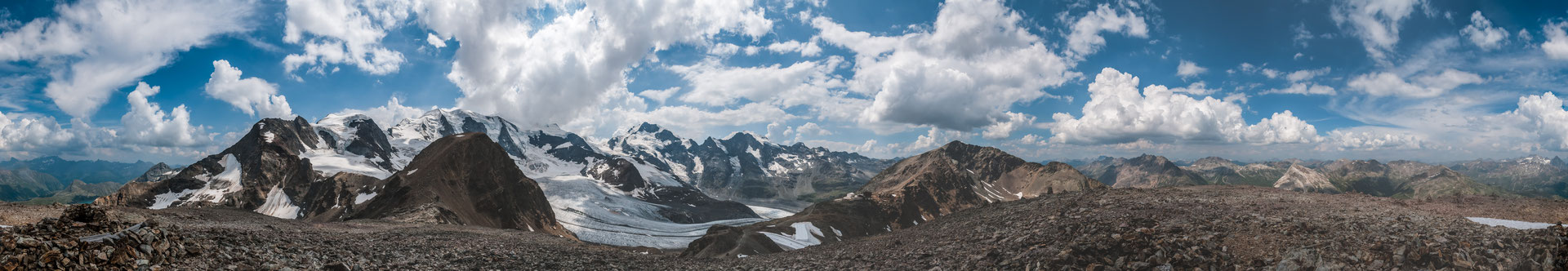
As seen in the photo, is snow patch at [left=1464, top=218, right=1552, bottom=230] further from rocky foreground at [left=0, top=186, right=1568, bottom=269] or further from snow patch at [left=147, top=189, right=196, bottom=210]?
snow patch at [left=147, top=189, right=196, bottom=210]

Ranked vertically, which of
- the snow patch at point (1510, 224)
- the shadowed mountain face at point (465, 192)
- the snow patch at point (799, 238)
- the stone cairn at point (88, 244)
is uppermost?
the shadowed mountain face at point (465, 192)

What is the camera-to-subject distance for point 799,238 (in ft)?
293

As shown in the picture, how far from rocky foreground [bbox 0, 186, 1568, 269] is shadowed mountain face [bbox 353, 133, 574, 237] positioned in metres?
46.2

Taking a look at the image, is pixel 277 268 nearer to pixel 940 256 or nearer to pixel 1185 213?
pixel 940 256

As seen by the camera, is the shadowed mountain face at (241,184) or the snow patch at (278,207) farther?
the snow patch at (278,207)

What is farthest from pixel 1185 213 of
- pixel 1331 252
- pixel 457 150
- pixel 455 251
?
pixel 457 150

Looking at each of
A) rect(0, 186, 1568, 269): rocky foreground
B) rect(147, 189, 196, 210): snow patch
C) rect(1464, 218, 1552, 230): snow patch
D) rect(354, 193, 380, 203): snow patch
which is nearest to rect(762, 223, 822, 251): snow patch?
rect(0, 186, 1568, 269): rocky foreground

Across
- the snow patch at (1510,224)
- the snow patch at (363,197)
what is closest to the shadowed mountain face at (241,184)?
the snow patch at (363,197)

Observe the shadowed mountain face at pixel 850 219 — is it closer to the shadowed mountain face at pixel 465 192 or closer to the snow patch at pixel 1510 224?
the snow patch at pixel 1510 224

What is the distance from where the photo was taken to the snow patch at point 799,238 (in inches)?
3061

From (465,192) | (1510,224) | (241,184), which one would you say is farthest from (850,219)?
(241,184)

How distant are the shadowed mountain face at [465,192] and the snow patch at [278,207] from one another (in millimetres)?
51542

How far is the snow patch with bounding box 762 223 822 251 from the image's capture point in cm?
7775

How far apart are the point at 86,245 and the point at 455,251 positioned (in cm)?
1455
